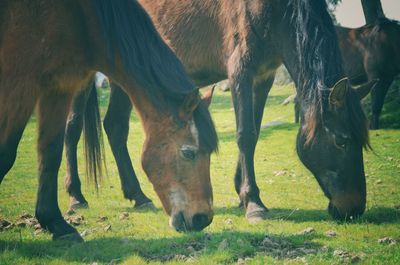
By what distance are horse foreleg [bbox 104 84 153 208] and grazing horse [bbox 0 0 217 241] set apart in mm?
2353

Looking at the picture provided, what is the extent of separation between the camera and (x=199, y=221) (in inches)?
191

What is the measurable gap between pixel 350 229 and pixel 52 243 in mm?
3396

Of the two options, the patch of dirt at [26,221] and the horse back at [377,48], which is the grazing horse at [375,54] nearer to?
the horse back at [377,48]

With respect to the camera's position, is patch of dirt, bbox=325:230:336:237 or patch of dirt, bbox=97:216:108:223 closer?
patch of dirt, bbox=325:230:336:237

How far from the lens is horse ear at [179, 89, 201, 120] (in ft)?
16.0

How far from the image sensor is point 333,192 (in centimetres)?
584

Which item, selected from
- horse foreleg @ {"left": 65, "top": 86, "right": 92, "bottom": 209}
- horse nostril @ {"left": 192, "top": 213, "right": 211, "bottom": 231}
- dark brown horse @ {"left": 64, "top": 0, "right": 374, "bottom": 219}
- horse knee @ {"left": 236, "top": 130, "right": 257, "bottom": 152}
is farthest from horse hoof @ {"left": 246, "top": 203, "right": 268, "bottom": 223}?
Result: horse foreleg @ {"left": 65, "top": 86, "right": 92, "bottom": 209}

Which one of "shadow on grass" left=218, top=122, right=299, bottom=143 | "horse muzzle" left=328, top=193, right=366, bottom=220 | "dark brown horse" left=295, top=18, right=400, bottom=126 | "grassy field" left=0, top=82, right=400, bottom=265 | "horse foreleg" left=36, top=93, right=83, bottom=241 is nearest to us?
"grassy field" left=0, top=82, right=400, bottom=265

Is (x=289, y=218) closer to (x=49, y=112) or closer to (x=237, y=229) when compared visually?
(x=237, y=229)

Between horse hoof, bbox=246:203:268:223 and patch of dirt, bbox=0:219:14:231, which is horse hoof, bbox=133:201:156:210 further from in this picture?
patch of dirt, bbox=0:219:14:231

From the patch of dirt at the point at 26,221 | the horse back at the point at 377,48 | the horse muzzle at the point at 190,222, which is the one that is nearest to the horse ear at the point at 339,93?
the horse muzzle at the point at 190,222

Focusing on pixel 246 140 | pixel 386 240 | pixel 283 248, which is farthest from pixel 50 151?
pixel 386 240

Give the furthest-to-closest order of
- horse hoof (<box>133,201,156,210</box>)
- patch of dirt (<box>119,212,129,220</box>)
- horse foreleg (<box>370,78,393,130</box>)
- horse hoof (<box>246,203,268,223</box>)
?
horse foreleg (<box>370,78,393,130</box>)
horse hoof (<box>133,201,156,210</box>)
patch of dirt (<box>119,212,129,220</box>)
horse hoof (<box>246,203,268,223</box>)

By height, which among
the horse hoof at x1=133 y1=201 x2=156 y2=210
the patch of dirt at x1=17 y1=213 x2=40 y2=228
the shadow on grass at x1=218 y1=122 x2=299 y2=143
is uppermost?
the patch of dirt at x1=17 y1=213 x2=40 y2=228
